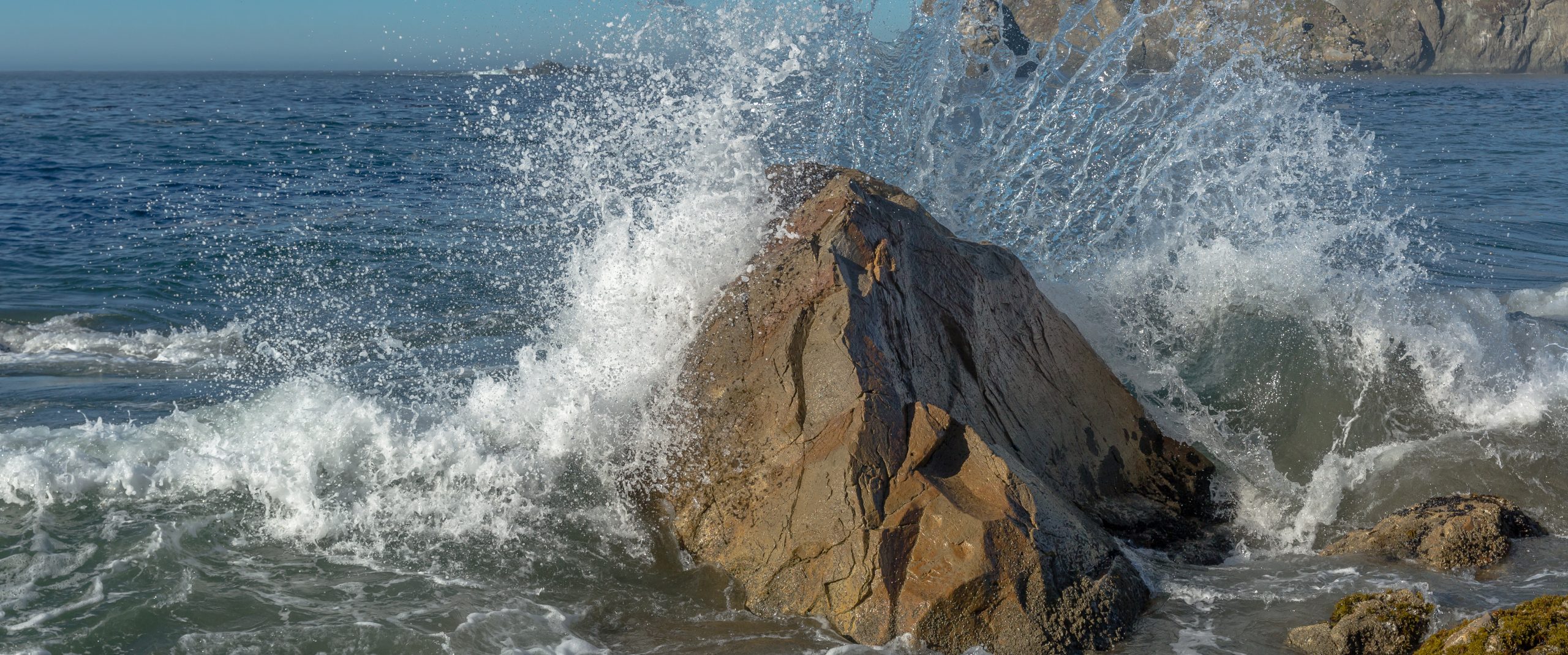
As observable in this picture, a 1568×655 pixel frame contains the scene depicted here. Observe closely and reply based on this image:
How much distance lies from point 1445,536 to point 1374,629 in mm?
993

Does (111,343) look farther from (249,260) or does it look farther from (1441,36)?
(1441,36)

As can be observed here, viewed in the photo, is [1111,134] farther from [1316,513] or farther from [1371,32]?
[1371,32]

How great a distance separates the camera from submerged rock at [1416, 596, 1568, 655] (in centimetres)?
266

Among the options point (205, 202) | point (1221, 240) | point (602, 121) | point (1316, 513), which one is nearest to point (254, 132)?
point (205, 202)

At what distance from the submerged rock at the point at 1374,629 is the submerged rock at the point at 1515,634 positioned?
0.17 meters

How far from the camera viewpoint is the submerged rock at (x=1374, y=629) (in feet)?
10.2

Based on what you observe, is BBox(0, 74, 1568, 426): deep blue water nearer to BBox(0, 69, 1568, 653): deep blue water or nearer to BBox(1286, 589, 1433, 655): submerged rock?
BBox(0, 69, 1568, 653): deep blue water

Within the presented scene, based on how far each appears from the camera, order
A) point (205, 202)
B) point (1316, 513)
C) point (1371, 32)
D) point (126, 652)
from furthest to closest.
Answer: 1. point (1371, 32)
2. point (205, 202)
3. point (1316, 513)
4. point (126, 652)

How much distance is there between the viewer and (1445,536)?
151 inches

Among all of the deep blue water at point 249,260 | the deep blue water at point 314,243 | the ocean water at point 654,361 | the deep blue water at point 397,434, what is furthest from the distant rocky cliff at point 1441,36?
the deep blue water at point 397,434

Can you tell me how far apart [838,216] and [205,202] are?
36.8 ft

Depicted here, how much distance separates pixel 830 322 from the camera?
3744mm

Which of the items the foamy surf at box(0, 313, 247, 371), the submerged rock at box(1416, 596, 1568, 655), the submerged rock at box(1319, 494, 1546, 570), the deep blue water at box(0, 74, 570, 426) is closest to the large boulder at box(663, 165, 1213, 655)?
the submerged rock at box(1319, 494, 1546, 570)

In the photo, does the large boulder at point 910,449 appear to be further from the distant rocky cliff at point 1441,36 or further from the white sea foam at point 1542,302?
the distant rocky cliff at point 1441,36
